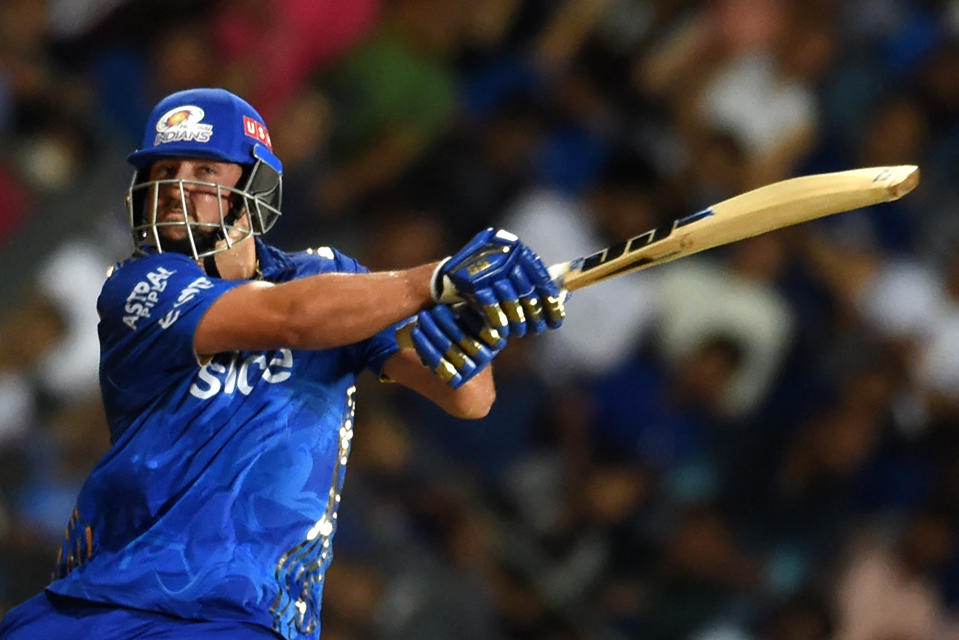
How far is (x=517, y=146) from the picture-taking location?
265 inches

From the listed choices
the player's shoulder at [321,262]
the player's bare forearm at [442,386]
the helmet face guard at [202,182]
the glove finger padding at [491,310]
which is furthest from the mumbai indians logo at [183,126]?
the glove finger padding at [491,310]

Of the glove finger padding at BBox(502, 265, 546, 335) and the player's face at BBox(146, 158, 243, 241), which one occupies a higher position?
the player's face at BBox(146, 158, 243, 241)

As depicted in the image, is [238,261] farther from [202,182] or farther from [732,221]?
[732,221]

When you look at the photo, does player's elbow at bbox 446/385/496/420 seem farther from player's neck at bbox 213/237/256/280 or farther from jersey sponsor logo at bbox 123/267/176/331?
jersey sponsor logo at bbox 123/267/176/331

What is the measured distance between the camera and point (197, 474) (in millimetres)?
3490

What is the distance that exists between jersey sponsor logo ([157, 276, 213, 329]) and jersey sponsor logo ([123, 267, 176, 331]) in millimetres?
52

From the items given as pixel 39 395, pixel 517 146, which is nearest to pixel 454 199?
pixel 517 146

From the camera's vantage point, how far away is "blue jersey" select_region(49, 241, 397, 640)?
3.42 m

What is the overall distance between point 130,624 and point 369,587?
271 cm

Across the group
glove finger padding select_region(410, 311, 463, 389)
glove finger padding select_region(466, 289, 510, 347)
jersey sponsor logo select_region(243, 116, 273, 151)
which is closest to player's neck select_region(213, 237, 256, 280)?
jersey sponsor logo select_region(243, 116, 273, 151)

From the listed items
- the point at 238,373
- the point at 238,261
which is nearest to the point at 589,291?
the point at 238,261

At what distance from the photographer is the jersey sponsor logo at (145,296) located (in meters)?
3.53

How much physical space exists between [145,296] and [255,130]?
0.58m

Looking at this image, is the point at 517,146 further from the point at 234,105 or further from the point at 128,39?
the point at 234,105
